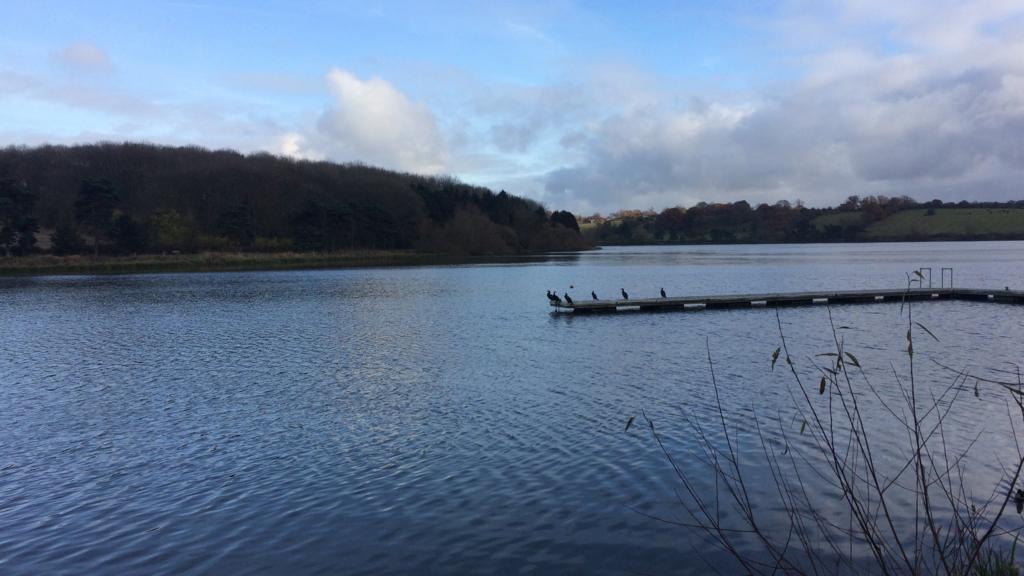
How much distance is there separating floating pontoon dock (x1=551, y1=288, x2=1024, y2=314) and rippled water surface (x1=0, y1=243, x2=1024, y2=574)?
3.82 metres

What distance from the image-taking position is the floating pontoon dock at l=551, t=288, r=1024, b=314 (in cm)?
3269

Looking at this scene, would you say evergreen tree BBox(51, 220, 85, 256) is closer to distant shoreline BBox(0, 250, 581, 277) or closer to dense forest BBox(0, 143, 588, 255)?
dense forest BBox(0, 143, 588, 255)

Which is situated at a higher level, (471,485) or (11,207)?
(11,207)

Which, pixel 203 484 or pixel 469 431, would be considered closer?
pixel 203 484

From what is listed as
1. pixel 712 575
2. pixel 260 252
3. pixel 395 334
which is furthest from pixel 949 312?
pixel 260 252

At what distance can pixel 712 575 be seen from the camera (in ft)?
22.6

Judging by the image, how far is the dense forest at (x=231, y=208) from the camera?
3305 inches

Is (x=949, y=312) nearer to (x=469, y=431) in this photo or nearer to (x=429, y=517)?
(x=469, y=431)

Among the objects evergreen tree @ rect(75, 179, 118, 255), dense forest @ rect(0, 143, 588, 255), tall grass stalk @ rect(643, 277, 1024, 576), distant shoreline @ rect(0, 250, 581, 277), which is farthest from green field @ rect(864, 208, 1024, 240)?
tall grass stalk @ rect(643, 277, 1024, 576)

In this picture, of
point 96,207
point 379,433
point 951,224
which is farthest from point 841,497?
point 951,224

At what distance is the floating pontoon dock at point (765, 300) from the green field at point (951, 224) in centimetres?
12503

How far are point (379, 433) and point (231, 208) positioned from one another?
95.5 m

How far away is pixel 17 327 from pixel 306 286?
76.5 ft

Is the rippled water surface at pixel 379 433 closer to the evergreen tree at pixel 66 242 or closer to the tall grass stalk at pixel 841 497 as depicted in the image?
the tall grass stalk at pixel 841 497
